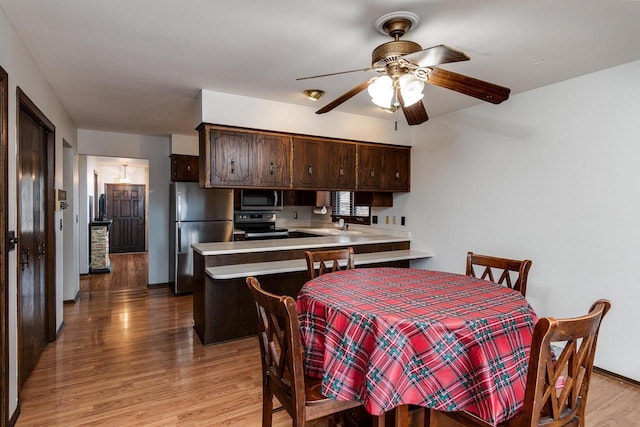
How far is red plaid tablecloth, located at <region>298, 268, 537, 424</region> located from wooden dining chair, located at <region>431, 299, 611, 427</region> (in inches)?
4.6

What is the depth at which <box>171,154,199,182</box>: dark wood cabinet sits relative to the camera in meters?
5.30

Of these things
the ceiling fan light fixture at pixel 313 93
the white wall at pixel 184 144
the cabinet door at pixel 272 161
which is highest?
the ceiling fan light fixture at pixel 313 93

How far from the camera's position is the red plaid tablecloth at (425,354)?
55.8 inches

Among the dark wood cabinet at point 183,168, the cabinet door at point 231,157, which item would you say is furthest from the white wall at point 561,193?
the dark wood cabinet at point 183,168

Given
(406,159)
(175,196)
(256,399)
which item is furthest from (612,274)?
(175,196)

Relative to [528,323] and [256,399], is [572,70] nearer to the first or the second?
[528,323]

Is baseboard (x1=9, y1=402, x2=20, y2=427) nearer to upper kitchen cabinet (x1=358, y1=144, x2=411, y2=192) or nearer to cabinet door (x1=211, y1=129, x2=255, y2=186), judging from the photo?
cabinet door (x1=211, y1=129, x2=255, y2=186)

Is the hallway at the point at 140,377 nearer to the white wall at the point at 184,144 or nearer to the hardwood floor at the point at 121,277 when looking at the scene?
the hardwood floor at the point at 121,277

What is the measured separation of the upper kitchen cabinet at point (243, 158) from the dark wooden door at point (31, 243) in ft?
4.26

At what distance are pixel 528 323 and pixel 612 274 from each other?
1759mm

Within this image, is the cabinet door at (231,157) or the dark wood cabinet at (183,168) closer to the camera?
the cabinet door at (231,157)

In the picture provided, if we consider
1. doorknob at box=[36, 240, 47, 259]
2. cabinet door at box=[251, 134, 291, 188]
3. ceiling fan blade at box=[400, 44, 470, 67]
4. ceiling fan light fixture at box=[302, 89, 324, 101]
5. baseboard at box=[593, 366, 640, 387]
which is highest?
ceiling fan light fixture at box=[302, 89, 324, 101]

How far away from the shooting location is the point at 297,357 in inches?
57.2

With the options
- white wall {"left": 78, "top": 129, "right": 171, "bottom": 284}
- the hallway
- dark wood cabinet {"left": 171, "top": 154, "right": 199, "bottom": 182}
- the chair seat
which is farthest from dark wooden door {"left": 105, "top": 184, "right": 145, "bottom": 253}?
the chair seat
